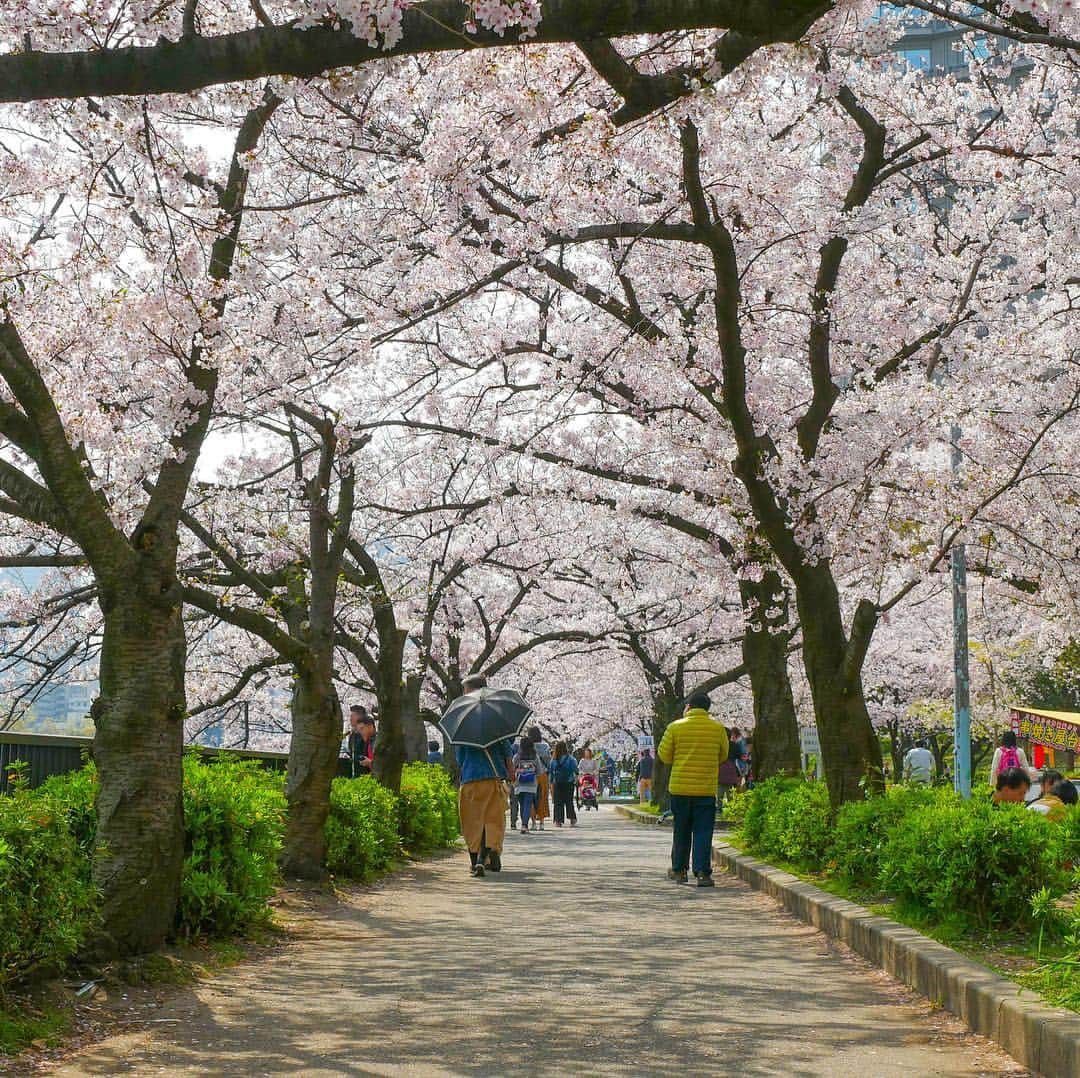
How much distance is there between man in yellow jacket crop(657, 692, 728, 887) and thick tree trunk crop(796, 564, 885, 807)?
110 centimetres

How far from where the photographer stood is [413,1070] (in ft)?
16.3

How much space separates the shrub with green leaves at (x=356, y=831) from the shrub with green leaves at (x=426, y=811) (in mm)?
2597

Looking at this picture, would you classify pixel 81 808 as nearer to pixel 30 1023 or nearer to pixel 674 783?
pixel 30 1023

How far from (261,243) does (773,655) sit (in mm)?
10235

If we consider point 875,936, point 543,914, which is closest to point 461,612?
point 543,914

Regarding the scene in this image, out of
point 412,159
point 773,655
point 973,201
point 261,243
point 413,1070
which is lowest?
point 413,1070

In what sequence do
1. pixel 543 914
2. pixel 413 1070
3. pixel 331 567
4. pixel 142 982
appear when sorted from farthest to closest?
1. pixel 331 567
2. pixel 543 914
3. pixel 142 982
4. pixel 413 1070

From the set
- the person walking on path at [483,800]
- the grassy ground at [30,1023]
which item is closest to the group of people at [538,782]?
the person walking on path at [483,800]

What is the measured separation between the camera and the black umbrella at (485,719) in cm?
1395

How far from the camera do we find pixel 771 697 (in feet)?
59.3

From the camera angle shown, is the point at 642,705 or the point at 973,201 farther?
the point at 642,705

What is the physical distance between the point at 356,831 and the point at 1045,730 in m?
23.9

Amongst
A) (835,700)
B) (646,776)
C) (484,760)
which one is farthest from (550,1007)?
(646,776)

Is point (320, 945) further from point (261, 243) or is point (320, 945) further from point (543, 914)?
point (261, 243)
